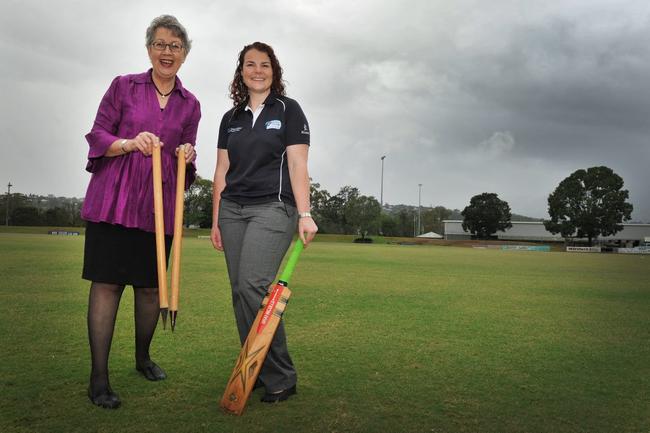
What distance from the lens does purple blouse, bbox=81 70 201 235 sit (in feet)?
11.1

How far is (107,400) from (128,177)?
1299 millimetres

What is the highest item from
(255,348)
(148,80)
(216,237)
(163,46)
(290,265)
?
(163,46)

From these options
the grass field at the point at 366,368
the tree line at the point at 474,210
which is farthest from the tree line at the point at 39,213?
the grass field at the point at 366,368

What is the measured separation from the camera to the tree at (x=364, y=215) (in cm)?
8525

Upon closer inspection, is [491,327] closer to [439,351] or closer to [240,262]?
[439,351]

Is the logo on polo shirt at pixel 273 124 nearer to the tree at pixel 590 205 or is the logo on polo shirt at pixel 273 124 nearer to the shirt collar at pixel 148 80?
the shirt collar at pixel 148 80

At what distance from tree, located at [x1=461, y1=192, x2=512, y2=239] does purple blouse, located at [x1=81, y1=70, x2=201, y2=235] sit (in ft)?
308

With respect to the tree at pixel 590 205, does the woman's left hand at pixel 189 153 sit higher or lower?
lower

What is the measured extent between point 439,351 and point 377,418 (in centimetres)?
194

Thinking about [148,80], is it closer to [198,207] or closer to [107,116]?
[107,116]

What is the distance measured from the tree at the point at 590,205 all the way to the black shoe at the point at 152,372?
2890 inches

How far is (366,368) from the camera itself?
4289mm

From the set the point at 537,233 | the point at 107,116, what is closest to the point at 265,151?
the point at 107,116

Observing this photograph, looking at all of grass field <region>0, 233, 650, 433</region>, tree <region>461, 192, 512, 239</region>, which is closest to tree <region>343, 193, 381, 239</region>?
tree <region>461, 192, 512, 239</region>
